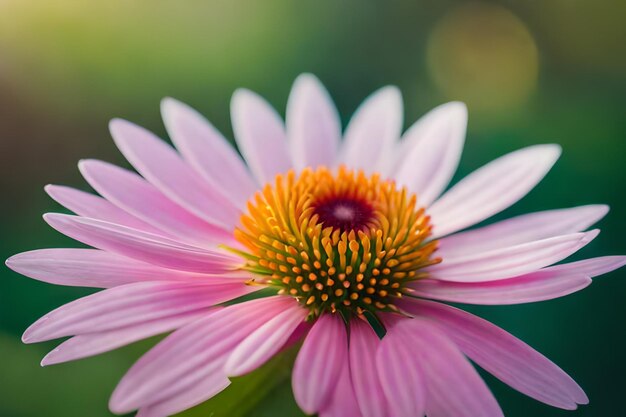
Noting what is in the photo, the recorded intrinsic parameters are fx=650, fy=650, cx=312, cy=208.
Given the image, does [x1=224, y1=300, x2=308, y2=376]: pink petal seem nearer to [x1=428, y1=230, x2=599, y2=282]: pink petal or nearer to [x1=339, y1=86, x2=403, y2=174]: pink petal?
[x1=428, y1=230, x2=599, y2=282]: pink petal

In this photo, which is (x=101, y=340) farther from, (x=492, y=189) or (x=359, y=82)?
(x=359, y=82)

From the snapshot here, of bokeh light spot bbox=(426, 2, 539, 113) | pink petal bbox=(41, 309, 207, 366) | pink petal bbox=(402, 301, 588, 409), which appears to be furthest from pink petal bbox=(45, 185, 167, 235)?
bokeh light spot bbox=(426, 2, 539, 113)

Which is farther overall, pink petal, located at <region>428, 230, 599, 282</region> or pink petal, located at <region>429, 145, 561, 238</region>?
pink petal, located at <region>429, 145, 561, 238</region>

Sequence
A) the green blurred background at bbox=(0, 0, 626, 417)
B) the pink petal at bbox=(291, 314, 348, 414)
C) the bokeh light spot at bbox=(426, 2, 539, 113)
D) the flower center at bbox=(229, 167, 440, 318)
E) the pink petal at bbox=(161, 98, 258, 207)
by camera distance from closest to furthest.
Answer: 1. the pink petal at bbox=(291, 314, 348, 414)
2. the flower center at bbox=(229, 167, 440, 318)
3. the pink petal at bbox=(161, 98, 258, 207)
4. the green blurred background at bbox=(0, 0, 626, 417)
5. the bokeh light spot at bbox=(426, 2, 539, 113)

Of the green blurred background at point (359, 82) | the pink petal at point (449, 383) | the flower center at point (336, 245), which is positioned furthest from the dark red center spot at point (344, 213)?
the green blurred background at point (359, 82)

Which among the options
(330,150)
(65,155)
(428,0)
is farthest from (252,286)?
(428,0)

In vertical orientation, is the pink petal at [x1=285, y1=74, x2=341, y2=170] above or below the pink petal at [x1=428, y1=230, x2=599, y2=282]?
above
